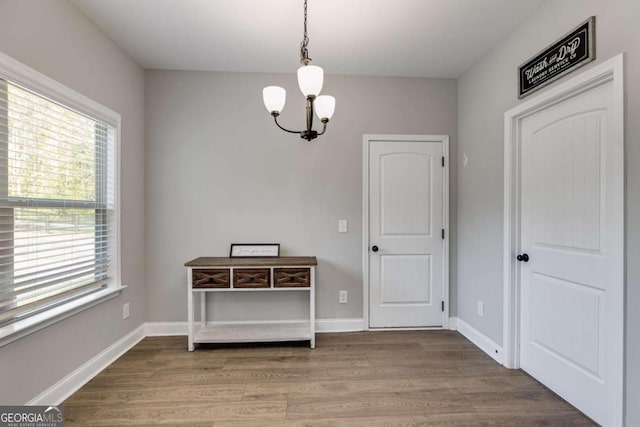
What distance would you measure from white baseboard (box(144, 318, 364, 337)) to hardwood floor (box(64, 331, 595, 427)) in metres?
0.19

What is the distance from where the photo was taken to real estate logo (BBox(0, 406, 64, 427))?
1.56 metres

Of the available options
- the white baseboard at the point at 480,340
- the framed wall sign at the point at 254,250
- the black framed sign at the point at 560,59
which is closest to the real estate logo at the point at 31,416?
the framed wall sign at the point at 254,250

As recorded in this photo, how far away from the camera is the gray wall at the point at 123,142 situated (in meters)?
1.63

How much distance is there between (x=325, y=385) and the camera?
2.10 metres

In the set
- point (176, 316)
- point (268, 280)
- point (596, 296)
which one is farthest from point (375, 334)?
point (176, 316)

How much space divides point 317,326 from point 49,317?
2.10 m

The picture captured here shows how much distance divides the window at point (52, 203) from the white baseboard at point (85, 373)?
0.50m

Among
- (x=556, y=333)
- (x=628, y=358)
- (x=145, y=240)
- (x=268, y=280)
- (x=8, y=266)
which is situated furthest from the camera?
(x=145, y=240)

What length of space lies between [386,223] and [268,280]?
1314 millimetres

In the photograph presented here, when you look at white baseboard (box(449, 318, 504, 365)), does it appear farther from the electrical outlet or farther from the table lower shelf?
the table lower shelf

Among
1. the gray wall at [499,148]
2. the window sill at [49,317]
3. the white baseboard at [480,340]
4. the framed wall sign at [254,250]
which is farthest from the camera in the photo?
the framed wall sign at [254,250]

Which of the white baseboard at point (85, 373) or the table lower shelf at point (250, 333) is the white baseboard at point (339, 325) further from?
the white baseboard at point (85, 373)

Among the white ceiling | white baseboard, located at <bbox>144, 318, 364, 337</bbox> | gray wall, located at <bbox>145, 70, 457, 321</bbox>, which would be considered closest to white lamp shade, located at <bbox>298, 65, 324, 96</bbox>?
the white ceiling

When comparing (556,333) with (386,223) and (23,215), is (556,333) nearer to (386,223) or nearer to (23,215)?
(386,223)
